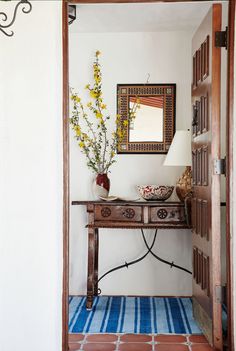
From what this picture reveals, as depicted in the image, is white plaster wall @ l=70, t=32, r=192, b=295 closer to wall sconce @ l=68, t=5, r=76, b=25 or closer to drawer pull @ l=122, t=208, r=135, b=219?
drawer pull @ l=122, t=208, r=135, b=219

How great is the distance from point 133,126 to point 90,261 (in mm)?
1245

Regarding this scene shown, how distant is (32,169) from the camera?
279 centimetres

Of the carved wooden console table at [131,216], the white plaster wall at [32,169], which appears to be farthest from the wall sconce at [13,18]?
the carved wooden console table at [131,216]

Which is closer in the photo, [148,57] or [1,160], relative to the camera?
[1,160]

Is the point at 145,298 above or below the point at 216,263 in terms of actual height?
below

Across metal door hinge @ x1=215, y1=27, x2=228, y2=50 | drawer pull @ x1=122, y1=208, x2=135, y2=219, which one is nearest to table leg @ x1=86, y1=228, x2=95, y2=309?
drawer pull @ x1=122, y1=208, x2=135, y2=219

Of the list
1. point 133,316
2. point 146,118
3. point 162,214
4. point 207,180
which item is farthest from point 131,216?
point 207,180

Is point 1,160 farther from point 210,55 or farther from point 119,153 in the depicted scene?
point 119,153

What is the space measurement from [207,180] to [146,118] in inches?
60.0

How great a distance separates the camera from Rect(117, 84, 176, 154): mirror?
4582 mm

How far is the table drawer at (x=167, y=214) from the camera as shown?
412 cm

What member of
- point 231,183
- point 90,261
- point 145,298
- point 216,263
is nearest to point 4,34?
point 231,183

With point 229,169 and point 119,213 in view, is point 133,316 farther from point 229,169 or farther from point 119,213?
point 229,169

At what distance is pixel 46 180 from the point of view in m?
2.79
